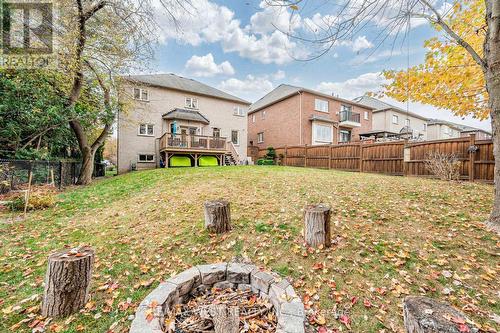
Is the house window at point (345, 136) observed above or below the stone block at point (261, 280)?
above

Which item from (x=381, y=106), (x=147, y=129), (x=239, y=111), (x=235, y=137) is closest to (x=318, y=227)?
(x=147, y=129)

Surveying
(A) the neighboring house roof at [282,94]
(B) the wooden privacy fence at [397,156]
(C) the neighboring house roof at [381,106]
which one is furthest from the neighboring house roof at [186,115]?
(C) the neighboring house roof at [381,106]

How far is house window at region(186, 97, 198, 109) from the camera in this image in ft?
61.7

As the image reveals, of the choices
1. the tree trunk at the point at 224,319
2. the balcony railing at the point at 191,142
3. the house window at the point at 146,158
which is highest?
the balcony railing at the point at 191,142

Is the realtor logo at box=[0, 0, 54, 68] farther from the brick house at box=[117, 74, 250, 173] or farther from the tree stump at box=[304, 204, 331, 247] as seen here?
the tree stump at box=[304, 204, 331, 247]

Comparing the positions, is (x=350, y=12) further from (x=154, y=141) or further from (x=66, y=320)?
(x=154, y=141)

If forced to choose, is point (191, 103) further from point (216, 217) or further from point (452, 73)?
point (452, 73)

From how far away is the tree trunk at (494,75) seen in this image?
3738 millimetres

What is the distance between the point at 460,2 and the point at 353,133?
19703 millimetres

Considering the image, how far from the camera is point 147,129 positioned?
56.0ft

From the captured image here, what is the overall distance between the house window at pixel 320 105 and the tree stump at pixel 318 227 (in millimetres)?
19342

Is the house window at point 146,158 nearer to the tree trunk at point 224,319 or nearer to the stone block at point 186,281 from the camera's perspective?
the stone block at point 186,281

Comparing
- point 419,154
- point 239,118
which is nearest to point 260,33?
point 419,154

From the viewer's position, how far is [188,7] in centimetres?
444
